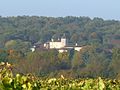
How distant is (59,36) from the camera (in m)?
116

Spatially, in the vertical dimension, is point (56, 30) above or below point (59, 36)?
above

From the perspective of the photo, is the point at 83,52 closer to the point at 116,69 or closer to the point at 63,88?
the point at 116,69

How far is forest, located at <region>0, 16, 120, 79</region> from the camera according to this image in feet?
202

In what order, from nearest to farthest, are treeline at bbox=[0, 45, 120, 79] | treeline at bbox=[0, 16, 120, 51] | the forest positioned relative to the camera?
1. treeline at bbox=[0, 45, 120, 79]
2. the forest
3. treeline at bbox=[0, 16, 120, 51]

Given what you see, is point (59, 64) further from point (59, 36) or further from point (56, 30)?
point (56, 30)

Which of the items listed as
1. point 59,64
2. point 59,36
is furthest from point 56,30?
point 59,64

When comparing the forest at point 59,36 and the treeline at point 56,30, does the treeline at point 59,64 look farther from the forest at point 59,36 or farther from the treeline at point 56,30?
the treeline at point 56,30

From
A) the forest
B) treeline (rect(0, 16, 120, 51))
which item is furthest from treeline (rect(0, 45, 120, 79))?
treeline (rect(0, 16, 120, 51))

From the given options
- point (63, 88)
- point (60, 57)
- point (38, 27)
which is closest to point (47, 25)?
point (38, 27)

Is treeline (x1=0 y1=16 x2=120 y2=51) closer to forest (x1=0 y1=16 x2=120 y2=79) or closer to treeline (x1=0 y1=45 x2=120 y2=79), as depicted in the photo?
forest (x1=0 y1=16 x2=120 y2=79)

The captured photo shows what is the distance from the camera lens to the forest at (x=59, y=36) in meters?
61.6

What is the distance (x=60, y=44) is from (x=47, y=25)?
7.26 meters

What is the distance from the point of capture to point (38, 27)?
4663 inches

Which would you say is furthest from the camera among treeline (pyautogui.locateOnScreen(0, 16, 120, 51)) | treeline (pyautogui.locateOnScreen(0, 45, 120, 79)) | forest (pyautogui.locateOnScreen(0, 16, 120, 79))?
treeline (pyautogui.locateOnScreen(0, 16, 120, 51))
